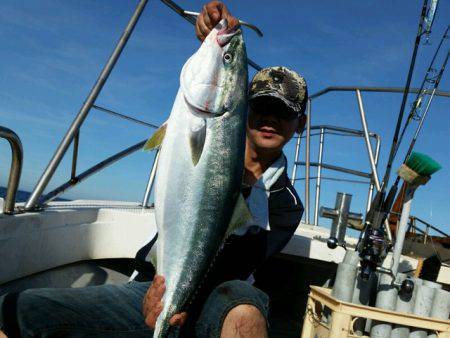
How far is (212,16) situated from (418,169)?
5.16 ft

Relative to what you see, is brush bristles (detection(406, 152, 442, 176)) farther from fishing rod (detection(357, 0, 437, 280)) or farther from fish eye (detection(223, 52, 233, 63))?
fish eye (detection(223, 52, 233, 63))

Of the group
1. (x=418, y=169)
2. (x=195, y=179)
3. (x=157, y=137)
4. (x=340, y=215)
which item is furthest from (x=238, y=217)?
(x=340, y=215)

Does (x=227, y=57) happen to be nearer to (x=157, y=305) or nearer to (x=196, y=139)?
(x=196, y=139)

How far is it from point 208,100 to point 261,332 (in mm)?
1060

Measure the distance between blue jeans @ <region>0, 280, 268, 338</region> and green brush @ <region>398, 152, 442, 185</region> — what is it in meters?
1.29

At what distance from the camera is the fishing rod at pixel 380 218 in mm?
2707

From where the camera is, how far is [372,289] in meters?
2.75

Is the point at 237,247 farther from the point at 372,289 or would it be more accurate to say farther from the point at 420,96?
the point at 420,96

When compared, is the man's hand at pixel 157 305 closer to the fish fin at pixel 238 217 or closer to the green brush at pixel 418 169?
the fish fin at pixel 238 217

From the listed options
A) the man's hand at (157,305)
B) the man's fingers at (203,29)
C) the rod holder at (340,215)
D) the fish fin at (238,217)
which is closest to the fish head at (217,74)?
the man's fingers at (203,29)

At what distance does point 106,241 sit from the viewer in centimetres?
349

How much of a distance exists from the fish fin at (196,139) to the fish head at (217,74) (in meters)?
0.06

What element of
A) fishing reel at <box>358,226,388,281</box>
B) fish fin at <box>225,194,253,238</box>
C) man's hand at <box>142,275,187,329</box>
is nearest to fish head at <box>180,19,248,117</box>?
fish fin at <box>225,194,253,238</box>

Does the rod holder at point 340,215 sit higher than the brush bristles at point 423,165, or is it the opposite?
the brush bristles at point 423,165
